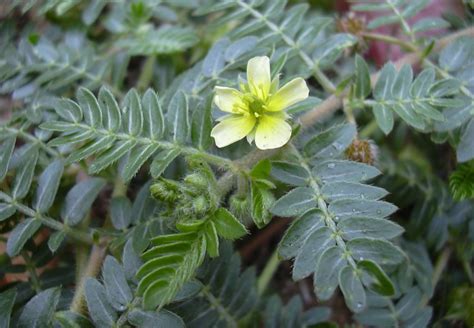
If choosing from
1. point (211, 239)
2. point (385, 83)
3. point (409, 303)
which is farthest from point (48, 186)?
point (409, 303)

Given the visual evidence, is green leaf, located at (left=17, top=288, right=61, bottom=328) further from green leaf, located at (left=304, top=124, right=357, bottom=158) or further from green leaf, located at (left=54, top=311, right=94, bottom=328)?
green leaf, located at (left=304, top=124, right=357, bottom=158)

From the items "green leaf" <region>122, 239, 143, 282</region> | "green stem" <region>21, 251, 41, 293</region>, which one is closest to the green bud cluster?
"green leaf" <region>122, 239, 143, 282</region>

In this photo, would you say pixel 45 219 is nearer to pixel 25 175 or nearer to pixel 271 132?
pixel 25 175

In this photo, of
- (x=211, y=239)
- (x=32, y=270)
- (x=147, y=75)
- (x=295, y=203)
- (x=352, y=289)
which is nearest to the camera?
(x=352, y=289)

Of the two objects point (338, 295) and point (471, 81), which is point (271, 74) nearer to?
point (471, 81)

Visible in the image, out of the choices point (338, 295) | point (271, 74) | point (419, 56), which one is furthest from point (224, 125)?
point (338, 295)

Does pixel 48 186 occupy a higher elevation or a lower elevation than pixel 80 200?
higher
